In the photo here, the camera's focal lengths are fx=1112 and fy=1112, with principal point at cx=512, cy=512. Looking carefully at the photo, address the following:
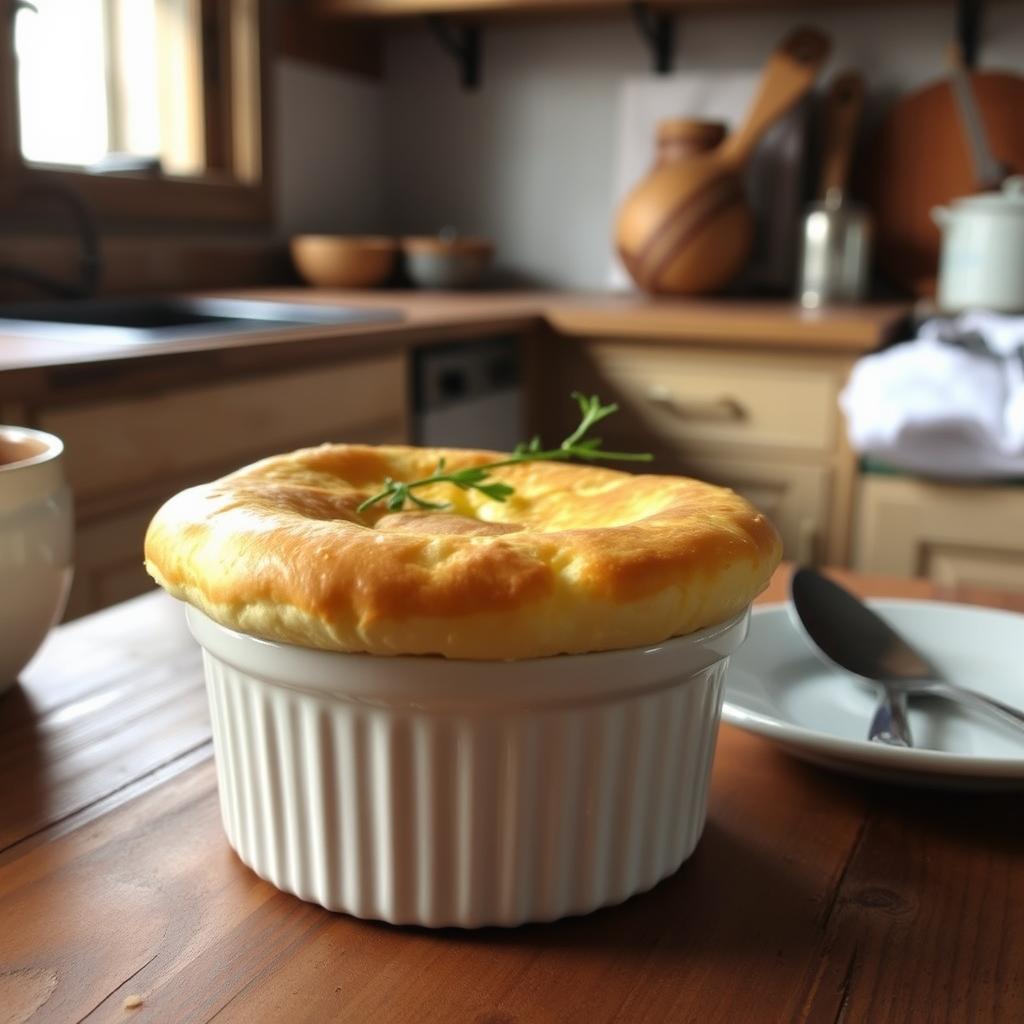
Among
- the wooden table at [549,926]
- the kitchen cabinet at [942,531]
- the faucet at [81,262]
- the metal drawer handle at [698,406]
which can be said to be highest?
the faucet at [81,262]

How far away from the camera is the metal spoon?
49 cm

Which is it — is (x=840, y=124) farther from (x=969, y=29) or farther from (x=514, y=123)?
(x=514, y=123)

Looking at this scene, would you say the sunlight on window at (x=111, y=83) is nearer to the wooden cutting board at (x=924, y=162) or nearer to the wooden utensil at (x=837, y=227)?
the wooden utensil at (x=837, y=227)

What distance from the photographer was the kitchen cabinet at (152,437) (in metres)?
1.17

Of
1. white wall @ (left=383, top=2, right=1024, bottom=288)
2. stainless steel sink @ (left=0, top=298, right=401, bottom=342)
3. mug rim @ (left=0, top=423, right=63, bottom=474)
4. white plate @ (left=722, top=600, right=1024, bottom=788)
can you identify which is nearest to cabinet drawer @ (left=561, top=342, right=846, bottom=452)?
stainless steel sink @ (left=0, top=298, right=401, bottom=342)

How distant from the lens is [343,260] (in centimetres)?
232

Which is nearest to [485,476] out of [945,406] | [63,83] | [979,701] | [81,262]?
[979,701]

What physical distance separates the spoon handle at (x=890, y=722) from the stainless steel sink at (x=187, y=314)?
120cm

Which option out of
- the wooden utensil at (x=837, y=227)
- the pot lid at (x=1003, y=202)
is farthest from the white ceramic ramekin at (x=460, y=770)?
the wooden utensil at (x=837, y=227)

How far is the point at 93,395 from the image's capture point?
Answer: 3.80 feet

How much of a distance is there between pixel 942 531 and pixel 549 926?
1.48 meters

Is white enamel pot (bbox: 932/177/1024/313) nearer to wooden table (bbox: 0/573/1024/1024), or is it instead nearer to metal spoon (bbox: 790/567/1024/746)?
metal spoon (bbox: 790/567/1024/746)

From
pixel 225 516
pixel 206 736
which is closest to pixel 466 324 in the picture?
pixel 206 736

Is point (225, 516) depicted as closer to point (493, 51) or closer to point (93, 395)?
point (93, 395)
